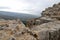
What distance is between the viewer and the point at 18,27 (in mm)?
20234

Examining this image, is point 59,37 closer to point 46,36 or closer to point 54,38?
point 54,38

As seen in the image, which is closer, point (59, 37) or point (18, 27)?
point (18, 27)

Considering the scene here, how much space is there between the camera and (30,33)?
20062 millimetres

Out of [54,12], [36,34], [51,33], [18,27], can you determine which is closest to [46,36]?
[51,33]

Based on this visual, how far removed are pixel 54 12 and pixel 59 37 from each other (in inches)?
588

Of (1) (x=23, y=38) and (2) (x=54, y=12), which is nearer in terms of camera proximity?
(1) (x=23, y=38)

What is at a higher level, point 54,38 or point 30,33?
point 30,33

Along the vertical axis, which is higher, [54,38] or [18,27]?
[18,27]

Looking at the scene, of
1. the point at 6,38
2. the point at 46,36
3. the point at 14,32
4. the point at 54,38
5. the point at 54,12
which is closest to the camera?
the point at 6,38

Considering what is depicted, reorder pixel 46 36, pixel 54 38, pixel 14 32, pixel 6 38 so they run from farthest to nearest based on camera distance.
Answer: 1. pixel 54 38
2. pixel 46 36
3. pixel 14 32
4. pixel 6 38

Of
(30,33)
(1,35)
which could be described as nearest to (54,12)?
(30,33)

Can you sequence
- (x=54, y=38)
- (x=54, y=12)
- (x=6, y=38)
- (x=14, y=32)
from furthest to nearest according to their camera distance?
(x=54, y=12) < (x=54, y=38) < (x=14, y=32) < (x=6, y=38)

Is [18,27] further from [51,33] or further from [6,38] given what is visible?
[51,33]

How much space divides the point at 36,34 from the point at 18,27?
2647 mm
